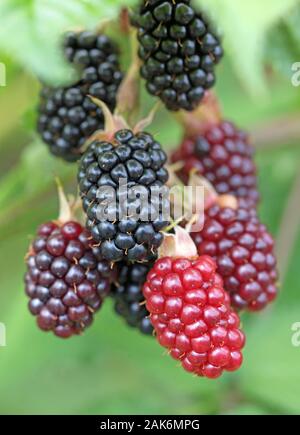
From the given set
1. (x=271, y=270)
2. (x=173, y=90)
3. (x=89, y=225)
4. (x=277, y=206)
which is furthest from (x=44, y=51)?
(x=277, y=206)

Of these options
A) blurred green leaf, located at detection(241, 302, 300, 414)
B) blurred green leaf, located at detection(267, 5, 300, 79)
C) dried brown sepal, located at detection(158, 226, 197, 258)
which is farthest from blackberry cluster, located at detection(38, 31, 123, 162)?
blurred green leaf, located at detection(241, 302, 300, 414)

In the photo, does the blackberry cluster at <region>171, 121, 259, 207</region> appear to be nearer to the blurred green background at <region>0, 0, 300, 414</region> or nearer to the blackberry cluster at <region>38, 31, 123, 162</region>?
the blackberry cluster at <region>38, 31, 123, 162</region>

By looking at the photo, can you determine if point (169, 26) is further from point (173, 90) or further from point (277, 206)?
point (277, 206)

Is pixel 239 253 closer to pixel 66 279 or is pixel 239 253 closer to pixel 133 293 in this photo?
Answer: pixel 133 293

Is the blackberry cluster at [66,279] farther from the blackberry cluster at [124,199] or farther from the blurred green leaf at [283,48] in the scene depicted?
the blurred green leaf at [283,48]

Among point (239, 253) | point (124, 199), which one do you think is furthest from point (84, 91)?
point (239, 253)

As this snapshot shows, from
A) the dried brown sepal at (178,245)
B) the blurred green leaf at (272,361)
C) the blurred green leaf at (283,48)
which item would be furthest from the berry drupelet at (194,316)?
the blurred green leaf at (272,361)

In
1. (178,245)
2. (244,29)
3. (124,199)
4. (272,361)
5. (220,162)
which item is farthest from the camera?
(272,361)
